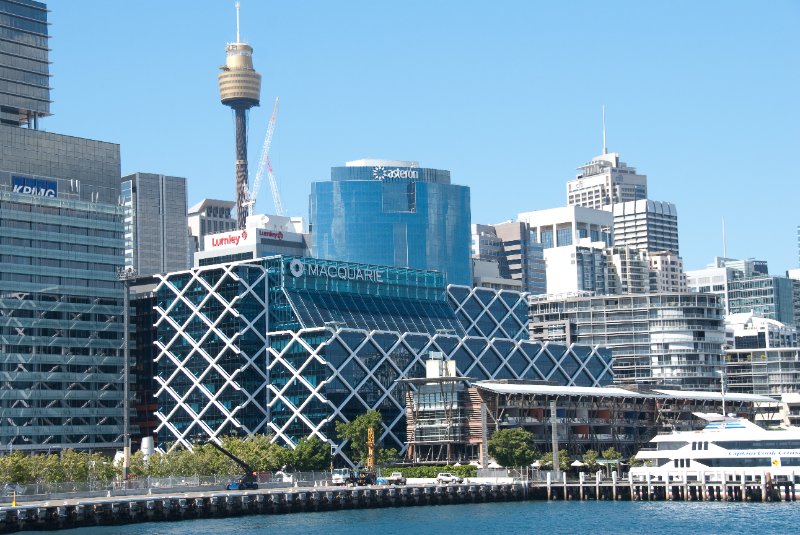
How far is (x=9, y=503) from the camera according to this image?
15238 cm

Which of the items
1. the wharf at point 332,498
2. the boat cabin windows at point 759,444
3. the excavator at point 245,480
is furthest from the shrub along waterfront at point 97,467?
the boat cabin windows at point 759,444

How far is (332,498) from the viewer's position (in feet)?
Result: 562

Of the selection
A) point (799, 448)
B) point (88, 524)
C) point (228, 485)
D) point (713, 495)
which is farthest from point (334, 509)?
point (799, 448)

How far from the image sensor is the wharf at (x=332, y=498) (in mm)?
147250

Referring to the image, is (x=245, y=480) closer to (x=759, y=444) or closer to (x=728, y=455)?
(x=728, y=455)

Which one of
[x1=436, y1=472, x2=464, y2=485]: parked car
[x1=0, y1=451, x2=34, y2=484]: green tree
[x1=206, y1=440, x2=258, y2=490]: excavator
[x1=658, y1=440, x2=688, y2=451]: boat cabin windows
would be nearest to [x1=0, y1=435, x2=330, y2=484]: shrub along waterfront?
[x1=0, y1=451, x2=34, y2=484]: green tree

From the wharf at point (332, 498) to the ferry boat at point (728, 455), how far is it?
9.65ft

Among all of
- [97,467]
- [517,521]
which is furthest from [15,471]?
[517,521]

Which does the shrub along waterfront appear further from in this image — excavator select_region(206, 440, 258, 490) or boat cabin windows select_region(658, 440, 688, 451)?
boat cabin windows select_region(658, 440, 688, 451)

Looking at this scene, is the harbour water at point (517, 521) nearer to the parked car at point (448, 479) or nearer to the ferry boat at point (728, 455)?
the ferry boat at point (728, 455)

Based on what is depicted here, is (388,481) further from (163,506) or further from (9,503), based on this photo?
(9,503)

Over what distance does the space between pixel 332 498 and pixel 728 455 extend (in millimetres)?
52598

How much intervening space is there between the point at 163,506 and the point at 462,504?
42.6 meters

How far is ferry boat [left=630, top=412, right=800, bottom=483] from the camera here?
7156 inches
